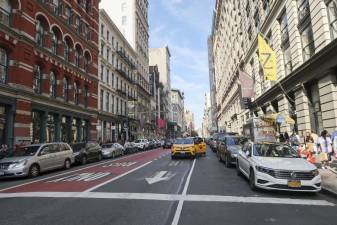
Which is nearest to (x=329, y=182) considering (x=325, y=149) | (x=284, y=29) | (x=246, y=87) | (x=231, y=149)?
(x=325, y=149)

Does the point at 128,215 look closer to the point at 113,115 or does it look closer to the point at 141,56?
the point at 113,115

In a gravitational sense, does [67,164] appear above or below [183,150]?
below

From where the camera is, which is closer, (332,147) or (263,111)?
(332,147)

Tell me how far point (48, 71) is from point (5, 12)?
6514 millimetres

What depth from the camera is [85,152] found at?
73.1 ft

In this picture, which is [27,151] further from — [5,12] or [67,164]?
[5,12]

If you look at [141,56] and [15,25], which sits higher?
[141,56]

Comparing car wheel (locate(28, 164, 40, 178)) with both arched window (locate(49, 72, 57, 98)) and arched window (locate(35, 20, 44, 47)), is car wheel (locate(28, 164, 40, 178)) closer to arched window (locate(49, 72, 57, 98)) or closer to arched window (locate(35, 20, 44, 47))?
arched window (locate(49, 72, 57, 98))

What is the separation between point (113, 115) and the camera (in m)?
48.1

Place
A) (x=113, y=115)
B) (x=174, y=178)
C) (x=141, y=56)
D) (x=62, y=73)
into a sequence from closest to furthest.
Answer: (x=174, y=178) → (x=62, y=73) → (x=113, y=115) → (x=141, y=56)

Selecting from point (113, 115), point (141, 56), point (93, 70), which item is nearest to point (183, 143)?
point (93, 70)

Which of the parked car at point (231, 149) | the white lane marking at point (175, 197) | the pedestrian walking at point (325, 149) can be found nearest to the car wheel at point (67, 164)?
the white lane marking at point (175, 197)

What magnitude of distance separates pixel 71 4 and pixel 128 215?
32.1 metres

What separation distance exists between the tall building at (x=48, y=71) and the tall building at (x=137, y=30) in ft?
83.8
